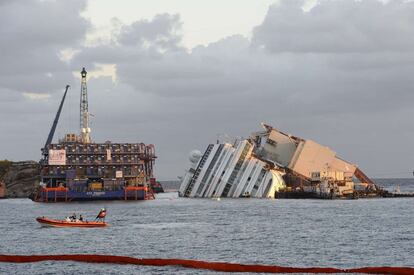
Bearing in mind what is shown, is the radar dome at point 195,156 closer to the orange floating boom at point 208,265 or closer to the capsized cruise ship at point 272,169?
the capsized cruise ship at point 272,169

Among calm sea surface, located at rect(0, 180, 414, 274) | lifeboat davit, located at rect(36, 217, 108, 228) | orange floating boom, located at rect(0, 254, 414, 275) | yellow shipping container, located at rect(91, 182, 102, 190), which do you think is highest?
yellow shipping container, located at rect(91, 182, 102, 190)

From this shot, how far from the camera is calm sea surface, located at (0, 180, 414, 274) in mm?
57906

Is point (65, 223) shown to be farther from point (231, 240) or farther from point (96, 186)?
point (96, 186)

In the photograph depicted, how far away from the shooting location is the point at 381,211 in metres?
116

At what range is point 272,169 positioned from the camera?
163m

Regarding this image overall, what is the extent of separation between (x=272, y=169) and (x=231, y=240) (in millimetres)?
89346

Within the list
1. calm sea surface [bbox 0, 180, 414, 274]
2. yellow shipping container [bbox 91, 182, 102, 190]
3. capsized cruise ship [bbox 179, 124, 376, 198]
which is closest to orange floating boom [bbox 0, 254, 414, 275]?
calm sea surface [bbox 0, 180, 414, 274]

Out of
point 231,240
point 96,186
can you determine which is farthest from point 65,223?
point 96,186

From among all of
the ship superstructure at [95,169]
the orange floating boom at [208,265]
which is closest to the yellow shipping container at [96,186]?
the ship superstructure at [95,169]

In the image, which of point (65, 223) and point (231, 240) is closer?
point (231, 240)

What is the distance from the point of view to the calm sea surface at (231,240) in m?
57.9

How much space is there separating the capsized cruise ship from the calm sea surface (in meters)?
51.6

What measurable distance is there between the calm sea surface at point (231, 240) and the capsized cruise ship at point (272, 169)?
5156 centimetres

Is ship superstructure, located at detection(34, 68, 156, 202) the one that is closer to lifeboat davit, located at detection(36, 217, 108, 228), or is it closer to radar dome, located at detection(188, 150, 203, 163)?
radar dome, located at detection(188, 150, 203, 163)
